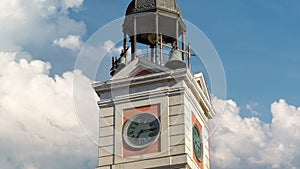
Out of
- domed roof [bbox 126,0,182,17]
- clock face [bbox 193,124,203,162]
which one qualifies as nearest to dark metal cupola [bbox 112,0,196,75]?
domed roof [bbox 126,0,182,17]

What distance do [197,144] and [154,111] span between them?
3000mm

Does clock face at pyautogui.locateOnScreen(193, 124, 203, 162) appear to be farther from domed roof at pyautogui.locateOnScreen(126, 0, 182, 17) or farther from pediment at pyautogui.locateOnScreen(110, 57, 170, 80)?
domed roof at pyautogui.locateOnScreen(126, 0, 182, 17)

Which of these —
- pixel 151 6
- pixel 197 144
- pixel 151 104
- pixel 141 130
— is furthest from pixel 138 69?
pixel 197 144

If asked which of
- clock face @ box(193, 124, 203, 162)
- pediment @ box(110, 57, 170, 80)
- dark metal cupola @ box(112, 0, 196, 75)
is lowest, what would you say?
clock face @ box(193, 124, 203, 162)

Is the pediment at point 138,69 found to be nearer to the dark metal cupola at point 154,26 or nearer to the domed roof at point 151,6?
the dark metal cupola at point 154,26

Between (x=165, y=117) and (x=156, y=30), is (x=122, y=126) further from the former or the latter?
(x=156, y=30)

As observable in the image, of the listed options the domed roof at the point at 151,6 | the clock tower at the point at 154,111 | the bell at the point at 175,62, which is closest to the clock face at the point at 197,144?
the clock tower at the point at 154,111

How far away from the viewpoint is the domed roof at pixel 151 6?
147ft

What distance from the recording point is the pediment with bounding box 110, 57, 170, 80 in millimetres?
41906

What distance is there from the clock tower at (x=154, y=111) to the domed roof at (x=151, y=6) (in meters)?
0.27

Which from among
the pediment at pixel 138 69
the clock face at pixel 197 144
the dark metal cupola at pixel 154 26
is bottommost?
the clock face at pixel 197 144

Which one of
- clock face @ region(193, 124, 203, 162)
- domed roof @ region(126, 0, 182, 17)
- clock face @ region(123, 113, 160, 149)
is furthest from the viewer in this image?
domed roof @ region(126, 0, 182, 17)

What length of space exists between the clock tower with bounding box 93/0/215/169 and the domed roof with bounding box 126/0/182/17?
0.89 feet

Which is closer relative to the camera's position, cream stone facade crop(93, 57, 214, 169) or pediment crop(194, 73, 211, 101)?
cream stone facade crop(93, 57, 214, 169)
